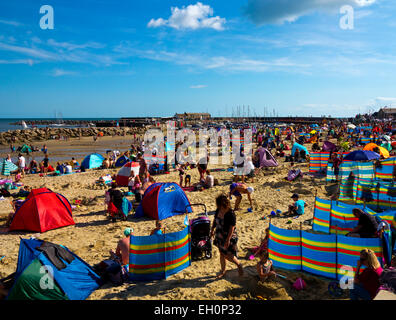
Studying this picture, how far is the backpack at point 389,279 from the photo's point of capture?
10.3 ft

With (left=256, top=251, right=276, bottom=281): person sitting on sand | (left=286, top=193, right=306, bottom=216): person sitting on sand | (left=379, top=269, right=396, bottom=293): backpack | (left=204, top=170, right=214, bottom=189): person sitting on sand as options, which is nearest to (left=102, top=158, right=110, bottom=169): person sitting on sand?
(left=204, top=170, right=214, bottom=189): person sitting on sand

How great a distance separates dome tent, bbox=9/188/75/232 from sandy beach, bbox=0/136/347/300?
210 mm

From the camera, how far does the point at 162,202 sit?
25.8 ft

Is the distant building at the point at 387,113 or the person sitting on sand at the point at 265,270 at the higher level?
the distant building at the point at 387,113

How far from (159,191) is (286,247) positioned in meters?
4.39

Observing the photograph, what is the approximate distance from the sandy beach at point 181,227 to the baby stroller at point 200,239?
0.55 ft

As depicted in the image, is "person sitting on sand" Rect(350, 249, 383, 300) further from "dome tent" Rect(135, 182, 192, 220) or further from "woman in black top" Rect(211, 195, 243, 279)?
"dome tent" Rect(135, 182, 192, 220)

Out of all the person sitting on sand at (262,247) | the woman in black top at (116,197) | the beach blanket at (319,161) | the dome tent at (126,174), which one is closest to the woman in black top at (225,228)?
the person sitting on sand at (262,247)

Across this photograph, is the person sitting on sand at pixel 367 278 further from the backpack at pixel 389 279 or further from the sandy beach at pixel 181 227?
the sandy beach at pixel 181 227

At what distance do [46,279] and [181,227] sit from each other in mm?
3765

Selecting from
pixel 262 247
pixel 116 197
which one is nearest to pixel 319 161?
pixel 262 247
